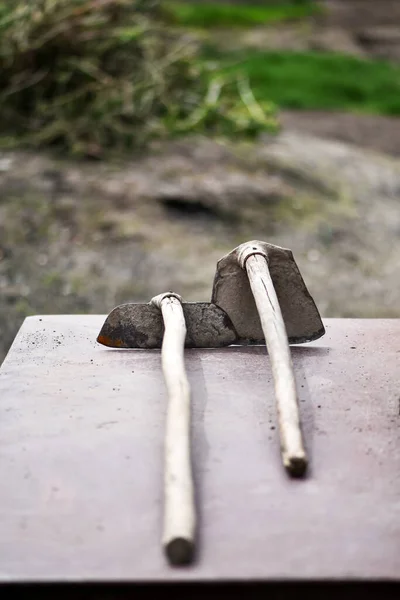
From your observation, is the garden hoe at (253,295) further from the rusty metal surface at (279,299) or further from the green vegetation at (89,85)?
the green vegetation at (89,85)

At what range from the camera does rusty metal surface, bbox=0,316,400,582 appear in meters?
1.03

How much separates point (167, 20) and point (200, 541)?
873 centimetres

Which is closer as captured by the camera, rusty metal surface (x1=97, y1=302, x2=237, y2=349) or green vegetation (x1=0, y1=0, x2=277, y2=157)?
rusty metal surface (x1=97, y1=302, x2=237, y2=349)

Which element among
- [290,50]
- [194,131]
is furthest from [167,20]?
[194,131]

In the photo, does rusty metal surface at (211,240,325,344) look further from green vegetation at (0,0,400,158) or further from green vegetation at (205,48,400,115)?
green vegetation at (205,48,400,115)

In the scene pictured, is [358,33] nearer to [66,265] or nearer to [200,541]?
[66,265]

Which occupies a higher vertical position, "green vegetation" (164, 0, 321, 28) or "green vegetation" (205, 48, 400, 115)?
"green vegetation" (205, 48, 400, 115)

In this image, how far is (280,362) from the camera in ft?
4.78

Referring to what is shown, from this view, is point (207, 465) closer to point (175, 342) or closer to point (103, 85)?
point (175, 342)

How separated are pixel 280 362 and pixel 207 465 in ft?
Result: 0.97

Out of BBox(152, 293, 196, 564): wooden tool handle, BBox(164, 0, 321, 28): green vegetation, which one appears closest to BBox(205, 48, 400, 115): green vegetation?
BBox(164, 0, 321, 28): green vegetation

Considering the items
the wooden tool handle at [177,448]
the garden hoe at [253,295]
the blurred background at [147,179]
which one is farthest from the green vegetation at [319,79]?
the wooden tool handle at [177,448]

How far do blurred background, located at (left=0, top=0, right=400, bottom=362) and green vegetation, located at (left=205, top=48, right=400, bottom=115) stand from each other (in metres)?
1.20

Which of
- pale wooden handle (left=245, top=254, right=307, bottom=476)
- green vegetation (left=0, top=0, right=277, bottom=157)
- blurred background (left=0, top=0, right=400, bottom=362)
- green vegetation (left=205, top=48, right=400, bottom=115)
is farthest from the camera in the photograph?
green vegetation (left=205, top=48, right=400, bottom=115)
